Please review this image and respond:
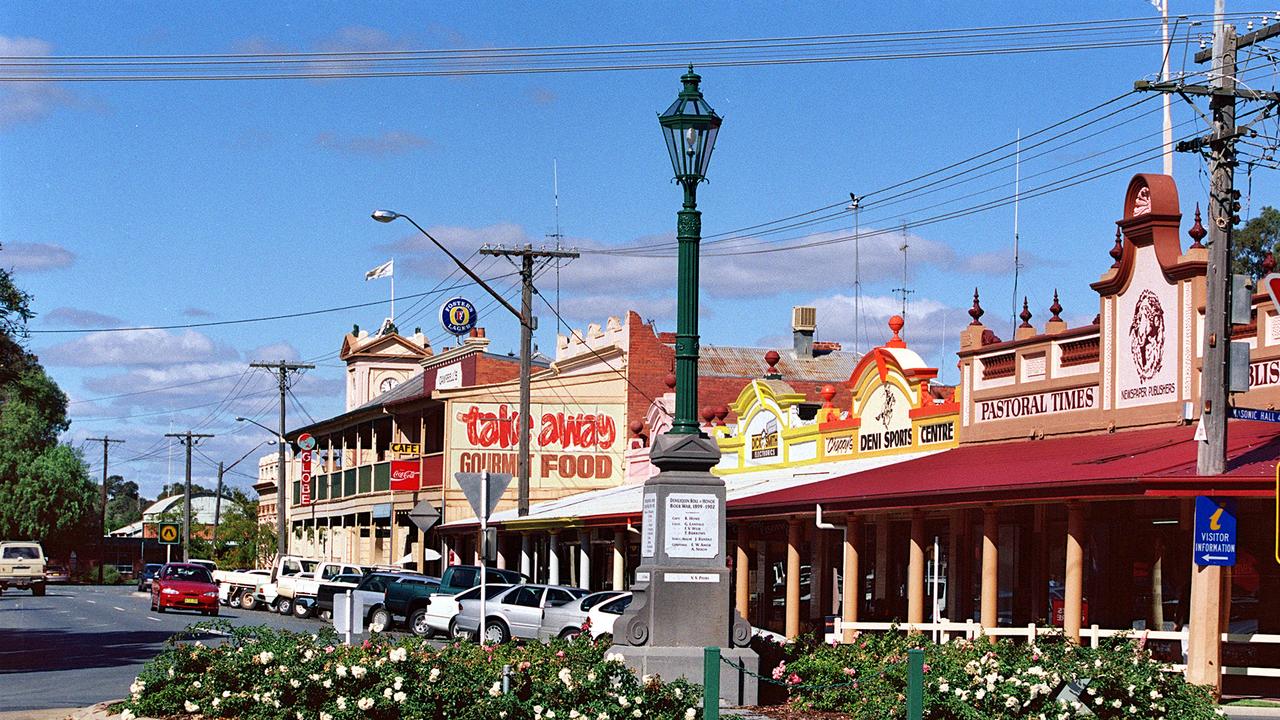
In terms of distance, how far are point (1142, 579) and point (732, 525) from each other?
1140cm

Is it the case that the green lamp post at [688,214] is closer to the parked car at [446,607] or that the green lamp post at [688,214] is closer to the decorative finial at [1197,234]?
the decorative finial at [1197,234]

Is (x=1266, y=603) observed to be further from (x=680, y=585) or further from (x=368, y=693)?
(x=368, y=693)

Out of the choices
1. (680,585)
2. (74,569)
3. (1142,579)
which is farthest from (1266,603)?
(74,569)

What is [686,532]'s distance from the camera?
1788cm

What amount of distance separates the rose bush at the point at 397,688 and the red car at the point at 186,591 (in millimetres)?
32781

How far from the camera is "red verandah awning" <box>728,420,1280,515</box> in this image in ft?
63.9

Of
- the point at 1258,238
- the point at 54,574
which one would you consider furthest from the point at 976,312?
the point at 54,574

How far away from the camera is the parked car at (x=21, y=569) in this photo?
224ft

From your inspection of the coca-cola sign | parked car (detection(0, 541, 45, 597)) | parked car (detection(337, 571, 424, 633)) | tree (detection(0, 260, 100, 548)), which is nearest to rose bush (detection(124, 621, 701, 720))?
parked car (detection(337, 571, 424, 633))

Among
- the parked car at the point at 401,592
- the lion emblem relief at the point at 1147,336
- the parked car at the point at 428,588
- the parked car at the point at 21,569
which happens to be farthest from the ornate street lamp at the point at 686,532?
the parked car at the point at 21,569

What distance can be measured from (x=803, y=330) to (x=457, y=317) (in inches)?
478

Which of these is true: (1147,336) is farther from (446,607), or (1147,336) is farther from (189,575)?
(189,575)

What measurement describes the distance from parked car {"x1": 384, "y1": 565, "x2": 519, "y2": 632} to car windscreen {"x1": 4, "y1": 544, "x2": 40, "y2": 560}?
35164mm

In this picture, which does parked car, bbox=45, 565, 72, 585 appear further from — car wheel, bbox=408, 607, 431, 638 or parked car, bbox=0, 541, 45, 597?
car wheel, bbox=408, 607, 431, 638
